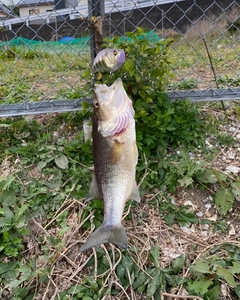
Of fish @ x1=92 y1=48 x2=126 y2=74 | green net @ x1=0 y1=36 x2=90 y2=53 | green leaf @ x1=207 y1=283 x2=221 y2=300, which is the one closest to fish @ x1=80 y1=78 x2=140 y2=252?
fish @ x1=92 y1=48 x2=126 y2=74

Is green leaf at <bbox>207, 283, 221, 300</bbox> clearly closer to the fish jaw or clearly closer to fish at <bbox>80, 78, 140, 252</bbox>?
fish at <bbox>80, 78, 140, 252</bbox>

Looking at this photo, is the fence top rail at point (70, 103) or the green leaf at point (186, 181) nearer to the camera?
the green leaf at point (186, 181)

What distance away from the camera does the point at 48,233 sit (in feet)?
7.11

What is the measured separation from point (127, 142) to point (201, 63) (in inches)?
113

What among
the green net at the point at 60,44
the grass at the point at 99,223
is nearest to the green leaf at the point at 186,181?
the grass at the point at 99,223

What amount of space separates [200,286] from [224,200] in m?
0.59

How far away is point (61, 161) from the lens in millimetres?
2504

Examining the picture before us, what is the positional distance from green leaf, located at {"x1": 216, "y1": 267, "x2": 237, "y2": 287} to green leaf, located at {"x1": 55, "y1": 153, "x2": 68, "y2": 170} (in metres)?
1.13

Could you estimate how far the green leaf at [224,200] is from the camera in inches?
89.7

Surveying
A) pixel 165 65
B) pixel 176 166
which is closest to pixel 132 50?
pixel 165 65

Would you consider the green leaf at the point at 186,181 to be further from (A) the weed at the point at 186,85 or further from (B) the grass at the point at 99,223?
(A) the weed at the point at 186,85

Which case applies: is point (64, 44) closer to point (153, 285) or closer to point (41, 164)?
point (41, 164)

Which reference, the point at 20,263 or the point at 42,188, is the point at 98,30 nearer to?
the point at 42,188

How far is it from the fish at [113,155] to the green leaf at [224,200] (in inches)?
35.5
